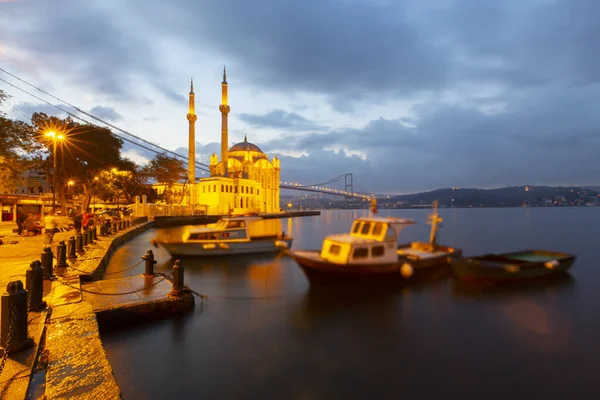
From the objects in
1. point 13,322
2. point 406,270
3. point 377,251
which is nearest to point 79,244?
point 13,322

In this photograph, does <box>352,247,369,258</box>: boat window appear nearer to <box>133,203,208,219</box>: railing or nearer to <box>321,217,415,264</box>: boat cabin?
<box>321,217,415,264</box>: boat cabin

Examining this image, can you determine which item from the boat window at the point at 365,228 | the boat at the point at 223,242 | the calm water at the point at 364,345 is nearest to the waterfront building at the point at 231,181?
the boat at the point at 223,242

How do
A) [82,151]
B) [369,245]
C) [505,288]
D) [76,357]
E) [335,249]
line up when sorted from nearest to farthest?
[76,357], [369,245], [335,249], [505,288], [82,151]

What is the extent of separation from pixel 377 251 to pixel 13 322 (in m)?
12.4

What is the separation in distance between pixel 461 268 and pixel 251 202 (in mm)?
71168

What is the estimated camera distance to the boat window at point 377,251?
47.4 ft

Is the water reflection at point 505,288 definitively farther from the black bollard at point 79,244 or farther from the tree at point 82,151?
the tree at point 82,151

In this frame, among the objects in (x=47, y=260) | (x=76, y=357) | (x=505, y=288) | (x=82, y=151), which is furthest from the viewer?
(x=82, y=151)

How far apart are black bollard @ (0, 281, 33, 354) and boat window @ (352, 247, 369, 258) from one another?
11.1 meters

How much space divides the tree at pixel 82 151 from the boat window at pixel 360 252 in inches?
1513

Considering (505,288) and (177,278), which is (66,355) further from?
(505,288)

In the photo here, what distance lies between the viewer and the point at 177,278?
1016cm

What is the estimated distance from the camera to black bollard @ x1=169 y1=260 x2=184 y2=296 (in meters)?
9.98

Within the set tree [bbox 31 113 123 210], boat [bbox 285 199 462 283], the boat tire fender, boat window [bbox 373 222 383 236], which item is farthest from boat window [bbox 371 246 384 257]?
tree [bbox 31 113 123 210]
